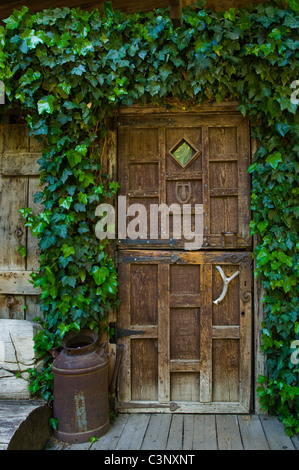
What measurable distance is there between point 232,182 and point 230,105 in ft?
2.13

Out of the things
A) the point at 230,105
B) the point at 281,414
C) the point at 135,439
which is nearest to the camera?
the point at 135,439

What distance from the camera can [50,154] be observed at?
10.1 feet

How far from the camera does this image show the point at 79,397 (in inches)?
113

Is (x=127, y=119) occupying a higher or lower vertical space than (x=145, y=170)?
higher

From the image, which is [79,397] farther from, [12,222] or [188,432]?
[12,222]

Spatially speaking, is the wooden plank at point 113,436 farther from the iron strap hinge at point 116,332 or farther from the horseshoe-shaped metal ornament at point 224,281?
the horseshoe-shaped metal ornament at point 224,281

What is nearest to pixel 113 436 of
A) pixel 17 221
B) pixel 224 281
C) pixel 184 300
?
pixel 184 300

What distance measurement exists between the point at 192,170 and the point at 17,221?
1629mm

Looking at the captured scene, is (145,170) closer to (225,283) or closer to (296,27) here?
(225,283)

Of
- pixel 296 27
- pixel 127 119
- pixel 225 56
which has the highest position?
pixel 296 27

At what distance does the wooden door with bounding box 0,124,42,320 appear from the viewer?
3395 millimetres

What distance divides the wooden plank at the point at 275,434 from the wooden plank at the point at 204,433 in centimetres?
40
